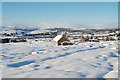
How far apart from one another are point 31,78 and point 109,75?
2.41 meters

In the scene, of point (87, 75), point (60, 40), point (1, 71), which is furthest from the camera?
point (60, 40)

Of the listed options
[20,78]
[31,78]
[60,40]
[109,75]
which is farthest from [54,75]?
[60,40]

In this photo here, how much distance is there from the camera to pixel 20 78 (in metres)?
4.19

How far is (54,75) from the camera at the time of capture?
14.4 feet

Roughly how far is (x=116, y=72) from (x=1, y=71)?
396cm

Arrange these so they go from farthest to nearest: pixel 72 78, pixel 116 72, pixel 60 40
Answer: pixel 60 40 < pixel 116 72 < pixel 72 78

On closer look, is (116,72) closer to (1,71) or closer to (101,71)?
(101,71)

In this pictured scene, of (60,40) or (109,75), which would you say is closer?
(109,75)

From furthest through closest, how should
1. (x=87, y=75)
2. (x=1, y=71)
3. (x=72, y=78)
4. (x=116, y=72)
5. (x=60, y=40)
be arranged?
(x=60, y=40) < (x=1, y=71) < (x=116, y=72) < (x=87, y=75) < (x=72, y=78)

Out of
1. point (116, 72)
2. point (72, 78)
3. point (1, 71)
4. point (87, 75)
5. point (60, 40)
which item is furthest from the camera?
point (60, 40)

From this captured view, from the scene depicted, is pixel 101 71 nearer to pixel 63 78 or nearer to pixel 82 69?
pixel 82 69

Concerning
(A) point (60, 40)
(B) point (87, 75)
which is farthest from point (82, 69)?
(A) point (60, 40)

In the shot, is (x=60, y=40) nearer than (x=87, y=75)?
No

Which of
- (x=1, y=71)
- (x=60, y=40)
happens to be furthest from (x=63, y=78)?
(x=60, y=40)
